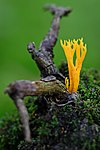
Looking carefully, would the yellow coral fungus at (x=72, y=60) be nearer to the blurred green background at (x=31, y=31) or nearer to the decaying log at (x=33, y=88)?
the decaying log at (x=33, y=88)

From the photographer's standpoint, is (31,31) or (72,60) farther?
(31,31)

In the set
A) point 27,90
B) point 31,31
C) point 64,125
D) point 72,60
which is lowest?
point 64,125

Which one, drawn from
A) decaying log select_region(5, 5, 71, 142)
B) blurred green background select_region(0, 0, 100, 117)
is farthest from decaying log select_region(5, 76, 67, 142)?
blurred green background select_region(0, 0, 100, 117)

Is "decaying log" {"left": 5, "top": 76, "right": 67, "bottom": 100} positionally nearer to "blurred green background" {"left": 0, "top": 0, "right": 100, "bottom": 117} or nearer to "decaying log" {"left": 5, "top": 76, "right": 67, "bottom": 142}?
"decaying log" {"left": 5, "top": 76, "right": 67, "bottom": 142}

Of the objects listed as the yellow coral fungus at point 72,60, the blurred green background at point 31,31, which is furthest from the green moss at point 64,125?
the blurred green background at point 31,31

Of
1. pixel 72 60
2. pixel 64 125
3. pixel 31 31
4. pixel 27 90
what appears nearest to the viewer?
pixel 27 90

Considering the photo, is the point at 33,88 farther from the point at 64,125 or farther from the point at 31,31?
the point at 31,31

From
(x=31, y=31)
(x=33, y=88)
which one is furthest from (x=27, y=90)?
(x=31, y=31)
